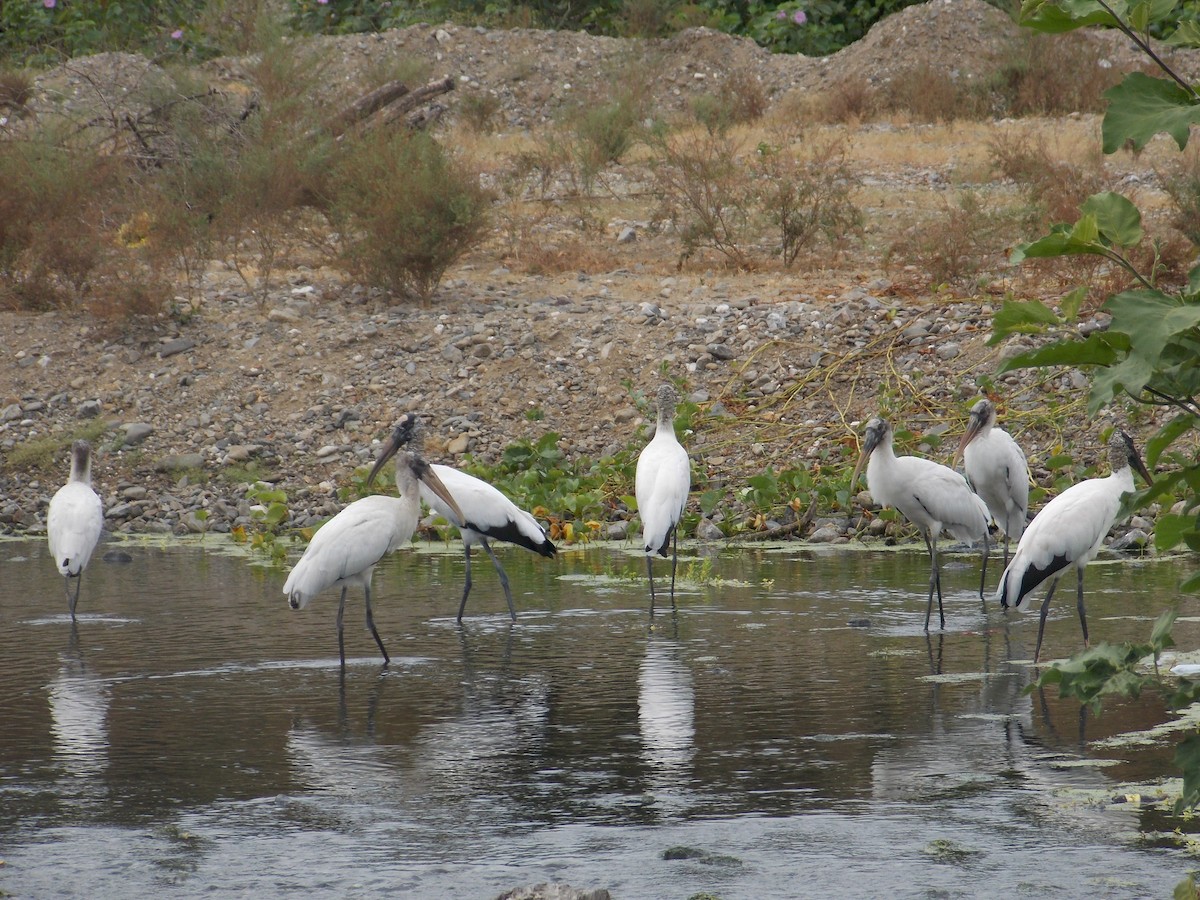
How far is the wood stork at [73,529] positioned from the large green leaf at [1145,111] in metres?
7.64

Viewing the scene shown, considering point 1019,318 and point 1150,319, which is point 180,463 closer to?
point 1019,318

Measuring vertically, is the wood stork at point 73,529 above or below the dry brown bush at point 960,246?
below

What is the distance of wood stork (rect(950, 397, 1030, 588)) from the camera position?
31.6ft

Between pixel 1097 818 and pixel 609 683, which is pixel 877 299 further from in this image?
pixel 1097 818

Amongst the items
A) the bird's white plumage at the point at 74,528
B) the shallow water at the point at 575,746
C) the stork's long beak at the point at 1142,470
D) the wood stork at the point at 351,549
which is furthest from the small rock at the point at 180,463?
the stork's long beak at the point at 1142,470

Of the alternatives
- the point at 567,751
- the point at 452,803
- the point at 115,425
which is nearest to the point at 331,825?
the point at 452,803

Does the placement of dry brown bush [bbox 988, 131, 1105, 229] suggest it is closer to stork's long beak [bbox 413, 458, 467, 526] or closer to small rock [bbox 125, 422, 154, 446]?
stork's long beak [bbox 413, 458, 467, 526]

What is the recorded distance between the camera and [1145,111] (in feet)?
7.52

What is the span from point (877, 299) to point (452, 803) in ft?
Result: 34.1

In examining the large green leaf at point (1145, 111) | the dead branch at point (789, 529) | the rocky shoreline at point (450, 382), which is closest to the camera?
the large green leaf at point (1145, 111)

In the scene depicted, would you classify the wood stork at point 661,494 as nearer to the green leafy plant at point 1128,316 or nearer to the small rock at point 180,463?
the small rock at point 180,463

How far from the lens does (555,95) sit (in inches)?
1216

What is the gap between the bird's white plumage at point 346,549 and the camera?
779cm

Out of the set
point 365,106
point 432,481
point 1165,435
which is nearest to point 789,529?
point 432,481
